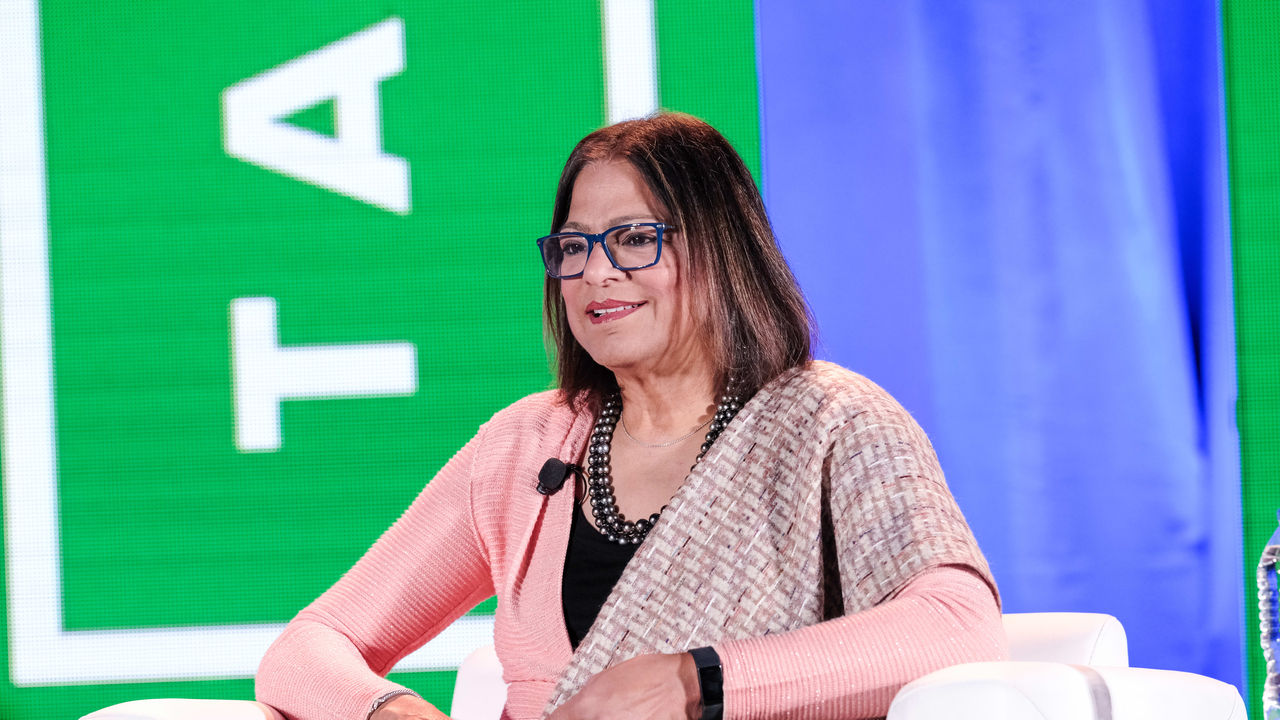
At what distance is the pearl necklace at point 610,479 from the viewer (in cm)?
154

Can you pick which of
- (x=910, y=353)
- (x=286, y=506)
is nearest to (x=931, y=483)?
(x=910, y=353)

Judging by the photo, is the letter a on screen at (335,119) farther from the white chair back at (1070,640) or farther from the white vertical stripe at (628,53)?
the white chair back at (1070,640)

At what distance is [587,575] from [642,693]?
41 centimetres

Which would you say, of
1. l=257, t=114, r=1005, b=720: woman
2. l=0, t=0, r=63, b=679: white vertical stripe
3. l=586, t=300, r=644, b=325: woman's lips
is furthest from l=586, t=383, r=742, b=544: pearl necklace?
l=0, t=0, r=63, b=679: white vertical stripe

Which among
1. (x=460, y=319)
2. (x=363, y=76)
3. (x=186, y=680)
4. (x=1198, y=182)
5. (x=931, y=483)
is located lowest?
(x=186, y=680)

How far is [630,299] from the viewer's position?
1.58 m

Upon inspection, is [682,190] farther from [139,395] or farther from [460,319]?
[139,395]

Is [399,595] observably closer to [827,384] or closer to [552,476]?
[552,476]

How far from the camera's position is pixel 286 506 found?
300cm

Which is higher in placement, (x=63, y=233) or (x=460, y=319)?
(x=63, y=233)

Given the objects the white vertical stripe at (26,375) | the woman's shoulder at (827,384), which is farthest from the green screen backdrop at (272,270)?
the woman's shoulder at (827,384)

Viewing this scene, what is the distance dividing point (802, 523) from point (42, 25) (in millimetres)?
2560

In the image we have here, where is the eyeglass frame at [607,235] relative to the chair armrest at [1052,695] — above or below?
above

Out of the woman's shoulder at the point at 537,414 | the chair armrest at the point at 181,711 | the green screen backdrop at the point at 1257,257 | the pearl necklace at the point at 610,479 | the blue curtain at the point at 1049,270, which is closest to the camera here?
the chair armrest at the point at 181,711
